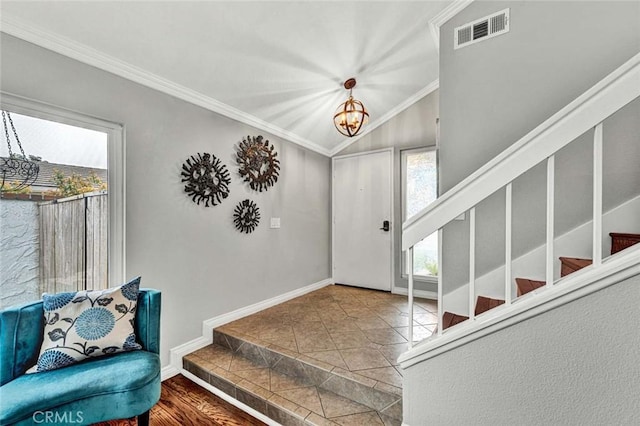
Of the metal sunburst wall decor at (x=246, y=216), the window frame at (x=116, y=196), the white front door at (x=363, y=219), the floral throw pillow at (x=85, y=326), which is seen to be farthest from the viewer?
the white front door at (x=363, y=219)

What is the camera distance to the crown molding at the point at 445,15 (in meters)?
2.13

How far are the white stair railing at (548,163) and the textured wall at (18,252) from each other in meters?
2.26

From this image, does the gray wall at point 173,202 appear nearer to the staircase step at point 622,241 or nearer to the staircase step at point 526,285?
the staircase step at point 526,285

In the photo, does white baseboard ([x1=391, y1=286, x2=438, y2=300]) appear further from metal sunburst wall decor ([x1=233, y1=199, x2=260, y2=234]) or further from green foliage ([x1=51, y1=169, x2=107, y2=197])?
green foliage ([x1=51, y1=169, x2=107, y2=197])

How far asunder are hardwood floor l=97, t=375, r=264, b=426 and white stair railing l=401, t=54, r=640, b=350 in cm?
134

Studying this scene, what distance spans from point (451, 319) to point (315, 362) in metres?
1.03

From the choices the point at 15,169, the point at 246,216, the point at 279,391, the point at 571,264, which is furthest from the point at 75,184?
the point at 571,264

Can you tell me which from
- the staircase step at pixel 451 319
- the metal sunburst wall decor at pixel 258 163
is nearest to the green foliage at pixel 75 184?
the metal sunburst wall decor at pixel 258 163

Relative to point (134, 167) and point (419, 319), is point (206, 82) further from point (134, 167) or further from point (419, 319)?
point (419, 319)

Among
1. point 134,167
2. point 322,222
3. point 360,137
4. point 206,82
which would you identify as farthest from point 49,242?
point 360,137

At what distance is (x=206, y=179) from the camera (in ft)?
8.32

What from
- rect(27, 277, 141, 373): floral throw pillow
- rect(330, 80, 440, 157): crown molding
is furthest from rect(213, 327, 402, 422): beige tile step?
rect(330, 80, 440, 157): crown molding

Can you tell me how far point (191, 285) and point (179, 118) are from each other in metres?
1.51

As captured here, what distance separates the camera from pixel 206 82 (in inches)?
93.6
